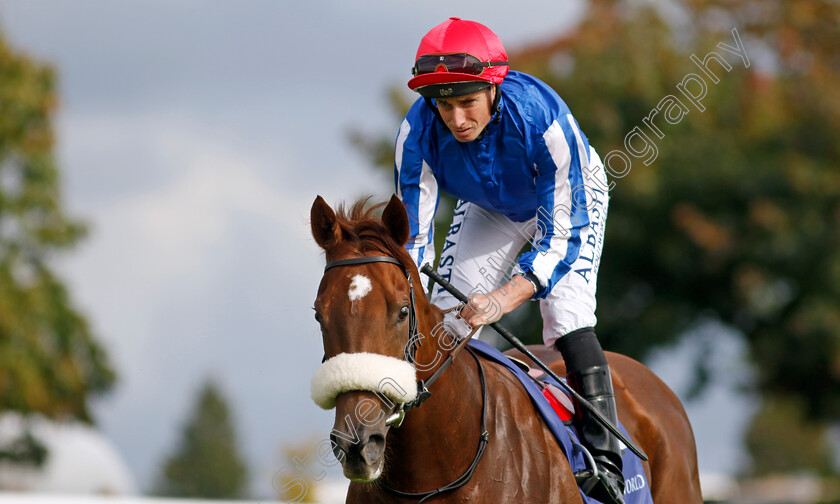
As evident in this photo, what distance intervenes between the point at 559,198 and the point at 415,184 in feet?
2.15

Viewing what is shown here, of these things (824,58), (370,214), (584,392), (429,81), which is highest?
(824,58)

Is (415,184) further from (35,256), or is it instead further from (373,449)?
(35,256)

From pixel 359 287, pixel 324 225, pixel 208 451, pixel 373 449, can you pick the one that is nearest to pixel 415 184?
pixel 324 225

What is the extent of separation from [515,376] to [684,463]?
1.62 metres

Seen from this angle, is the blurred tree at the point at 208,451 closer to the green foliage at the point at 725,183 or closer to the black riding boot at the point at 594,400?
the green foliage at the point at 725,183

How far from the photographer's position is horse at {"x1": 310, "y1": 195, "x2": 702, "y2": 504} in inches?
115

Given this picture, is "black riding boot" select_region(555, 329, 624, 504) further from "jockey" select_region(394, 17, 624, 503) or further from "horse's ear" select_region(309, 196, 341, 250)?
"horse's ear" select_region(309, 196, 341, 250)

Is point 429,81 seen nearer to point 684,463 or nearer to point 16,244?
point 684,463

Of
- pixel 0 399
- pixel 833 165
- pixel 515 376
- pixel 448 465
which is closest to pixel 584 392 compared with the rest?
pixel 515 376

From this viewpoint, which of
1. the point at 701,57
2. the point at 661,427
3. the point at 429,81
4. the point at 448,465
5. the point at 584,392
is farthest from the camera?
the point at 701,57

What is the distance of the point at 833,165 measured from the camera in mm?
18266

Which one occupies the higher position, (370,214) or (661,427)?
(370,214)

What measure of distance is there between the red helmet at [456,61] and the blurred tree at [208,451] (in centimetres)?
4585

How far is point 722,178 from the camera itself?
60.8 feet
